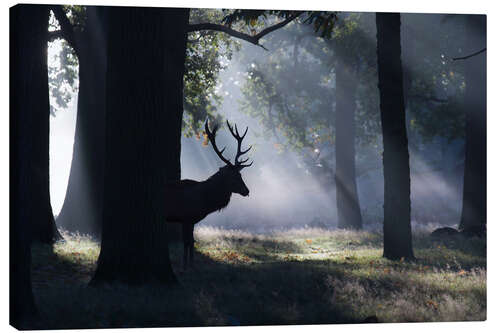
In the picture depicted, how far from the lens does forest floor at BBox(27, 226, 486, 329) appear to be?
926 centimetres

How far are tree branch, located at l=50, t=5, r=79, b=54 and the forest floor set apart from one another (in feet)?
16.8

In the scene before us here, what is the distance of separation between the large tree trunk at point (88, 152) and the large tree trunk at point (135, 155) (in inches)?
210

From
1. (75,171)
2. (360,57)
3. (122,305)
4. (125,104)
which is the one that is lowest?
(122,305)

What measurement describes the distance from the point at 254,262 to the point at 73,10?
8304mm

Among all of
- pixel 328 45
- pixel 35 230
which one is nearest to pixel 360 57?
pixel 328 45

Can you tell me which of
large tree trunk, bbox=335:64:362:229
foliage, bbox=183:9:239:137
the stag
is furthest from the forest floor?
large tree trunk, bbox=335:64:362:229

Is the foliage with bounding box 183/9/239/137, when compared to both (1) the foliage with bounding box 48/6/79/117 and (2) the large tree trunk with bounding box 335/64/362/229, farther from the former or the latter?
(2) the large tree trunk with bounding box 335/64/362/229

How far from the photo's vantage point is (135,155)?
9.77 metres

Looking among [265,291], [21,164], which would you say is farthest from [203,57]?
[21,164]

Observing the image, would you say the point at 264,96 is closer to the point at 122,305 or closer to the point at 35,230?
the point at 35,230

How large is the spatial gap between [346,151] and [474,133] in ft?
23.7

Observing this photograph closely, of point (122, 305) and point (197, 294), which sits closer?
point (122, 305)

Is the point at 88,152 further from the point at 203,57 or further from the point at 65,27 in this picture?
the point at 203,57

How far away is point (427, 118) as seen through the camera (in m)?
22.3
